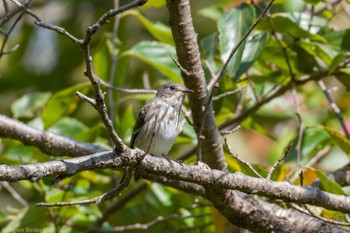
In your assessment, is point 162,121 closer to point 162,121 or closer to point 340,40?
point 162,121

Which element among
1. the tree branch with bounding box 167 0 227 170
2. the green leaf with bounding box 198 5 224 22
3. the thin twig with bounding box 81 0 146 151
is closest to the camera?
the thin twig with bounding box 81 0 146 151

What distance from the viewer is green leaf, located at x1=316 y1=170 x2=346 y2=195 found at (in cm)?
359

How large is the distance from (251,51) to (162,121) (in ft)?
2.71

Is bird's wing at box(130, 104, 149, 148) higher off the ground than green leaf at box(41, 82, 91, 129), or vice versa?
green leaf at box(41, 82, 91, 129)

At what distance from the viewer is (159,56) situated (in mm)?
4621

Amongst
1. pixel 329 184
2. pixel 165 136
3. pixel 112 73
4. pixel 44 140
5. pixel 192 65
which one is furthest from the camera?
pixel 112 73

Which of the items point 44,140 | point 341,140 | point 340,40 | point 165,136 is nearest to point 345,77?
point 340,40

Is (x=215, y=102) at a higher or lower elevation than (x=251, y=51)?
lower

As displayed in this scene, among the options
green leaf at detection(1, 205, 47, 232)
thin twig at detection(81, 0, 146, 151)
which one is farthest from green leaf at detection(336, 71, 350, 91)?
thin twig at detection(81, 0, 146, 151)

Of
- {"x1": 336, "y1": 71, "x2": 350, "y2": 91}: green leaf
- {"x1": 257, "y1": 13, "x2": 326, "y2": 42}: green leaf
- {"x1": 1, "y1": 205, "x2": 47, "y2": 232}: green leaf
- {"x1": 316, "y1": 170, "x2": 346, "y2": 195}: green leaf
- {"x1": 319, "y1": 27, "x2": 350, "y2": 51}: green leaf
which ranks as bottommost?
{"x1": 1, "y1": 205, "x2": 47, "y2": 232}: green leaf

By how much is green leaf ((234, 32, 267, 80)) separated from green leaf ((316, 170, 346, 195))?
28.2 inches

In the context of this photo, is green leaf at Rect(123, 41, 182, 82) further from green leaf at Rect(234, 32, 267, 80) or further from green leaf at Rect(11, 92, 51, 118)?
green leaf at Rect(11, 92, 51, 118)

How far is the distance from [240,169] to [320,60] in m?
1.00

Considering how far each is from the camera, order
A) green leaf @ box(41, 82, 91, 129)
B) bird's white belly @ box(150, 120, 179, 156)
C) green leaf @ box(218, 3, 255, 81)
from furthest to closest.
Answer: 1. green leaf @ box(41, 82, 91, 129)
2. bird's white belly @ box(150, 120, 179, 156)
3. green leaf @ box(218, 3, 255, 81)
